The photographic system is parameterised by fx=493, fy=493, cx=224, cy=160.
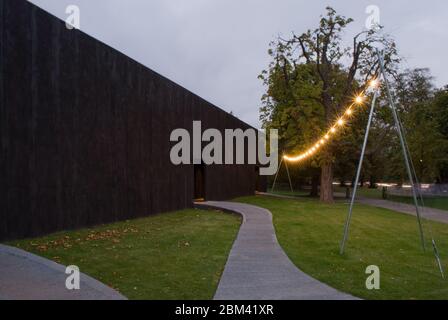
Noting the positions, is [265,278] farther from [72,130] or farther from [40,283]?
[72,130]

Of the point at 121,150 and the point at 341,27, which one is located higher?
the point at 341,27

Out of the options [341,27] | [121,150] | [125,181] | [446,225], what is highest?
[341,27]

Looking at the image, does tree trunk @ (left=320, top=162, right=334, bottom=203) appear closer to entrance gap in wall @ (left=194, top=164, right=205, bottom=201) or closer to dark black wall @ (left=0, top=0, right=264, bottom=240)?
entrance gap in wall @ (left=194, top=164, right=205, bottom=201)

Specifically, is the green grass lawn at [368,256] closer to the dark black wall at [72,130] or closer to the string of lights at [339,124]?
the string of lights at [339,124]

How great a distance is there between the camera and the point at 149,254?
9.49 m

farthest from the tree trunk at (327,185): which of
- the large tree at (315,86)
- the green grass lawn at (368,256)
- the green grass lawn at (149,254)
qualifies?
the green grass lawn at (149,254)

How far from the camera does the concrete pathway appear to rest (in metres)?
5.92

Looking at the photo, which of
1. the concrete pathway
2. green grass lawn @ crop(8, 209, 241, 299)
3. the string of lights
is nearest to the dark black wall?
green grass lawn @ crop(8, 209, 241, 299)

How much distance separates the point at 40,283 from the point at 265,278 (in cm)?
316

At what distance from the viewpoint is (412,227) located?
1647 centimetres

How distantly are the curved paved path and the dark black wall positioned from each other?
4.76 m
